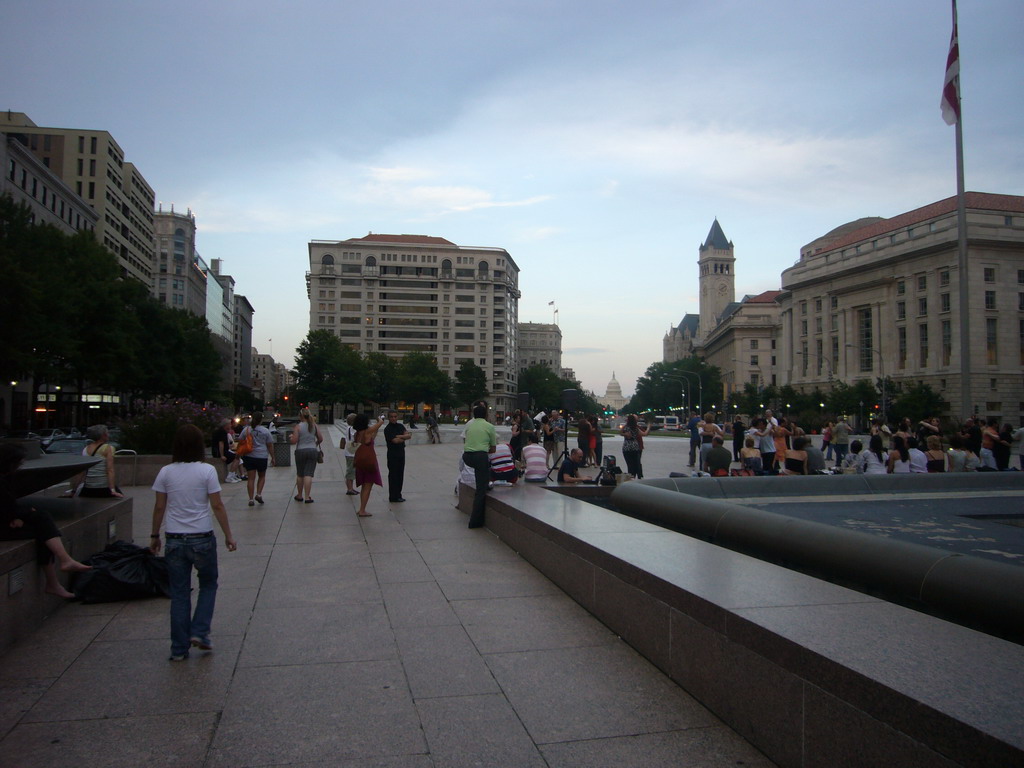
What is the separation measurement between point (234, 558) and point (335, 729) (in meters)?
5.39

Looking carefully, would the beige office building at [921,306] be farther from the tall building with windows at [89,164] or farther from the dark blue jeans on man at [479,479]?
the tall building with windows at [89,164]

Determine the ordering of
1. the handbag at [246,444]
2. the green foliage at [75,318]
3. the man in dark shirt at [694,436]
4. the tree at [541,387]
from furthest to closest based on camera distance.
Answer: the tree at [541,387]
the green foliage at [75,318]
the man in dark shirt at [694,436]
the handbag at [246,444]

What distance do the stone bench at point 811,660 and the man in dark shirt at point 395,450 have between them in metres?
7.92

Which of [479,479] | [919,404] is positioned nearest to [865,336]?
[919,404]

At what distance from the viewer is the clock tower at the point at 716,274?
191 metres

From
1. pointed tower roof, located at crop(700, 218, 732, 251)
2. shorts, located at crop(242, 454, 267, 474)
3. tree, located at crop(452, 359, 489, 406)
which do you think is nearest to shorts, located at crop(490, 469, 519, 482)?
shorts, located at crop(242, 454, 267, 474)

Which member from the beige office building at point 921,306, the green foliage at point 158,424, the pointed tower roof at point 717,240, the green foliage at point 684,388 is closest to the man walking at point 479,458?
the green foliage at point 158,424

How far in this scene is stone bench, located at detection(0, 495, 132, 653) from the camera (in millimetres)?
5594

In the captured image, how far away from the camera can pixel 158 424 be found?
20422 millimetres

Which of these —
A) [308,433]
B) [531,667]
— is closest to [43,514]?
[531,667]

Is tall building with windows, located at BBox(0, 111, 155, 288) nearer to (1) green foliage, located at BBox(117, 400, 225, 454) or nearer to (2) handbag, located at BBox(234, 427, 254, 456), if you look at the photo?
(1) green foliage, located at BBox(117, 400, 225, 454)

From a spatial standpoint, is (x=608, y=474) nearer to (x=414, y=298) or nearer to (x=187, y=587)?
(x=187, y=587)

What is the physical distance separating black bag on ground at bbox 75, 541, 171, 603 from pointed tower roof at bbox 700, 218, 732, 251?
194825 mm

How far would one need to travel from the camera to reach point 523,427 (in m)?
20.4
